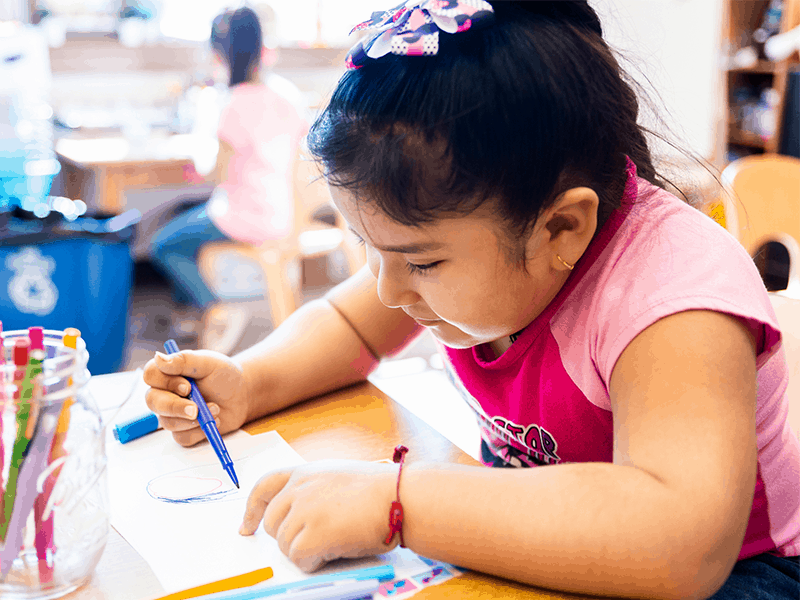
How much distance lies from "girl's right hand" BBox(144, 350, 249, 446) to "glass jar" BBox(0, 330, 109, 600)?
199 mm

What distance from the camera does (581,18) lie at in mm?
539

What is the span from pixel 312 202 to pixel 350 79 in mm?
1894

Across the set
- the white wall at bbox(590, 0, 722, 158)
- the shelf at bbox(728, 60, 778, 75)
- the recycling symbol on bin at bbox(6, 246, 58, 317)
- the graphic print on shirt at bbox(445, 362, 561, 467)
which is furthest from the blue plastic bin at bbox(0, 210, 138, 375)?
the shelf at bbox(728, 60, 778, 75)

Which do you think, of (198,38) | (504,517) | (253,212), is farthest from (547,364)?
(198,38)

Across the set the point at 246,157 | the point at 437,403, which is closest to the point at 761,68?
the point at 246,157

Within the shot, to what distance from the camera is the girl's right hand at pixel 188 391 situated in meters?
0.65

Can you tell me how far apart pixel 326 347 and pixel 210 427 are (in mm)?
188

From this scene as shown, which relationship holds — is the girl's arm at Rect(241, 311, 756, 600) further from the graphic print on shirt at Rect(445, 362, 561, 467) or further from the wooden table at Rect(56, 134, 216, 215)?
the wooden table at Rect(56, 134, 216, 215)

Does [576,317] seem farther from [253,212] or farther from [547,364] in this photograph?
[253,212]

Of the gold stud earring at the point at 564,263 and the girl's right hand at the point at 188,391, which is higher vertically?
the gold stud earring at the point at 564,263

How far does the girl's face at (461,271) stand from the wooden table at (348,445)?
0.13m

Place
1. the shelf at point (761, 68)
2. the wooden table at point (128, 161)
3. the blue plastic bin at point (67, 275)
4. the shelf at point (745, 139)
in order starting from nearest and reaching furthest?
the blue plastic bin at point (67, 275) → the wooden table at point (128, 161) → the shelf at point (761, 68) → the shelf at point (745, 139)

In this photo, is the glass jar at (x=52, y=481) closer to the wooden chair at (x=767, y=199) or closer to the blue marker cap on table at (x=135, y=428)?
the blue marker cap on table at (x=135, y=428)

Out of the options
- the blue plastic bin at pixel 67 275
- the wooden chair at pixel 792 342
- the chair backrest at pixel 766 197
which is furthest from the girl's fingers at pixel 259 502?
the blue plastic bin at pixel 67 275
